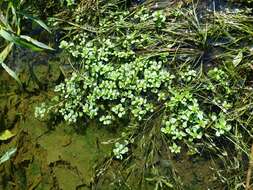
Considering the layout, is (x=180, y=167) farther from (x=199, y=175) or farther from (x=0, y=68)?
(x=0, y=68)

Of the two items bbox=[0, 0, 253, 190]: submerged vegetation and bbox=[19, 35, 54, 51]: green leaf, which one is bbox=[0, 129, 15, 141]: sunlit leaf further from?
bbox=[19, 35, 54, 51]: green leaf

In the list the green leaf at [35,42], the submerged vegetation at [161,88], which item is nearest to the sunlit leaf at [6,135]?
the submerged vegetation at [161,88]

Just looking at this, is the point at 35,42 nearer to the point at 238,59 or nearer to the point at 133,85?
the point at 133,85

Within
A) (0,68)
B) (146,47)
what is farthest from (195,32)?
(0,68)

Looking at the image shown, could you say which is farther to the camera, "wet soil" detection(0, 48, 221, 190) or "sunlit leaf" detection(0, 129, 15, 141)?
"sunlit leaf" detection(0, 129, 15, 141)

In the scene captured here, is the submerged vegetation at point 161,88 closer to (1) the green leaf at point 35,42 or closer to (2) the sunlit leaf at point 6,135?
(1) the green leaf at point 35,42

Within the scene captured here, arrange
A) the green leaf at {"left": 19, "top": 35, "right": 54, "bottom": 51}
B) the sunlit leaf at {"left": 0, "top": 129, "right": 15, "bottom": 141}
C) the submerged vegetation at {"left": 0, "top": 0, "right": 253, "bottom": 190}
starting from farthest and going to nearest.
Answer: the sunlit leaf at {"left": 0, "top": 129, "right": 15, "bottom": 141}
the green leaf at {"left": 19, "top": 35, "right": 54, "bottom": 51}
the submerged vegetation at {"left": 0, "top": 0, "right": 253, "bottom": 190}

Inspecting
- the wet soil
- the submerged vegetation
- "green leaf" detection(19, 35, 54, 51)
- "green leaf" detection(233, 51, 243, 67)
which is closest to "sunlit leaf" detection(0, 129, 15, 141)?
the wet soil

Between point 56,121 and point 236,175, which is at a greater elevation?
point 56,121

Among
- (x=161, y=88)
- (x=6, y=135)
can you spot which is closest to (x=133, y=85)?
(x=161, y=88)
